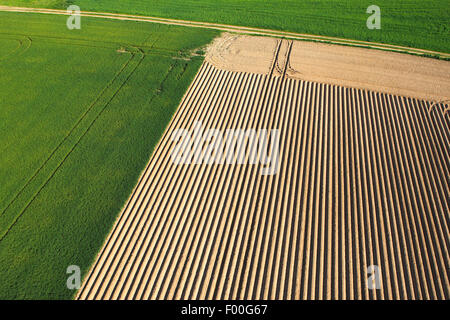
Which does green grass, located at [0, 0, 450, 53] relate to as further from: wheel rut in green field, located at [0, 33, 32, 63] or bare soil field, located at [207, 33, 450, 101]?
wheel rut in green field, located at [0, 33, 32, 63]

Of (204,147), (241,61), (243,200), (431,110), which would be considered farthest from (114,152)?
(431,110)

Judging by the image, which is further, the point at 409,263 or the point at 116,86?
the point at 116,86

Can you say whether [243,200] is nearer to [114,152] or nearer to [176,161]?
[176,161]

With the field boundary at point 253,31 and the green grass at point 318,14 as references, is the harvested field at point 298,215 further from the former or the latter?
the green grass at point 318,14

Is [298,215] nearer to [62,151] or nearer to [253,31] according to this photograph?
[62,151]

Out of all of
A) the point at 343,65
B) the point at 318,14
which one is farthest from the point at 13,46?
the point at 318,14

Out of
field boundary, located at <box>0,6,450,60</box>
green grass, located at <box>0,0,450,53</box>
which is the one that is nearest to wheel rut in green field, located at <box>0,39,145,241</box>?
field boundary, located at <box>0,6,450,60</box>

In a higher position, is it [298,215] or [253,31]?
[253,31]
